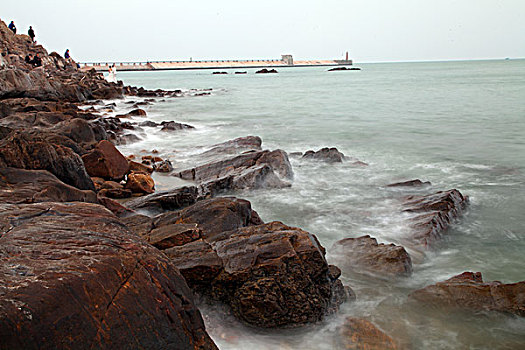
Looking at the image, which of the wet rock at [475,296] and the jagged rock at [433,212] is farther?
the jagged rock at [433,212]

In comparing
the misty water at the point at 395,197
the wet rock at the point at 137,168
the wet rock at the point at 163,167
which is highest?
the wet rock at the point at 137,168

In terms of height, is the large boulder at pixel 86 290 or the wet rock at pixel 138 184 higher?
the large boulder at pixel 86 290

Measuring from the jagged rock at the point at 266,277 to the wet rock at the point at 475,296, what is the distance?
1.10 meters

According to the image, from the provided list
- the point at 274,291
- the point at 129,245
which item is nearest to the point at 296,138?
the point at 274,291

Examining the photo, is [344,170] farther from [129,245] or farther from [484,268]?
[129,245]

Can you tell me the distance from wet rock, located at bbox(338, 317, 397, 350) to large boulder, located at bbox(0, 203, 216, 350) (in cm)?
149

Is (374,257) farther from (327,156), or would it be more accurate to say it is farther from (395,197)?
(327,156)

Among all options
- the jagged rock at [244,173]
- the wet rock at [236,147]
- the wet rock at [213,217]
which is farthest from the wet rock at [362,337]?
the wet rock at [236,147]

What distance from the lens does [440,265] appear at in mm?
5191

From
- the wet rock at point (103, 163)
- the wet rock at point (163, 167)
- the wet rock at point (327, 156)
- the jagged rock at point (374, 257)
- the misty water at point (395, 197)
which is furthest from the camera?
the wet rock at point (327, 156)

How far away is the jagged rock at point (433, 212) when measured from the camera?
5770 mm

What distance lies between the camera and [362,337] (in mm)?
3672

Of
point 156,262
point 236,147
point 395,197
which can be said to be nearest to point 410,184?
point 395,197

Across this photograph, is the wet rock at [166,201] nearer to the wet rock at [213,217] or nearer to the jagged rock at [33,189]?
the wet rock at [213,217]
